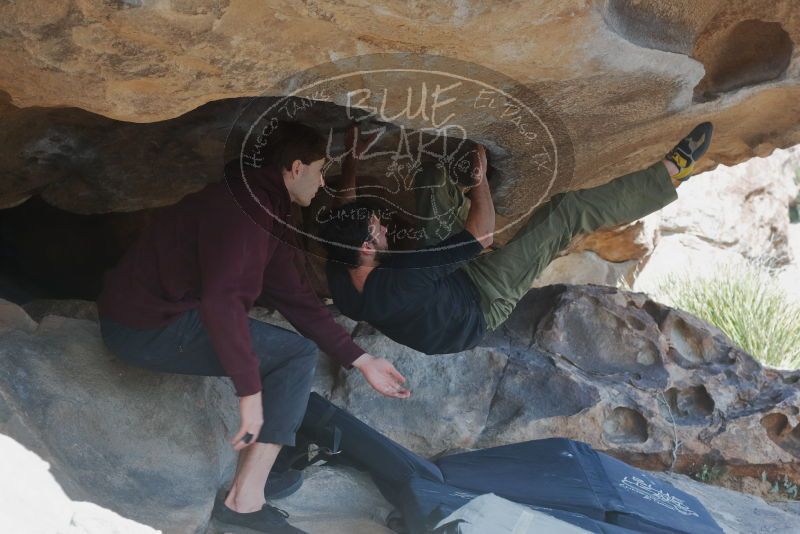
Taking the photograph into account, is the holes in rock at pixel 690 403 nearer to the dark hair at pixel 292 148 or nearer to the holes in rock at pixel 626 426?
the holes in rock at pixel 626 426

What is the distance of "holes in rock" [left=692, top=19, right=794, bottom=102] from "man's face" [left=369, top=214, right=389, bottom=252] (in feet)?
4.95

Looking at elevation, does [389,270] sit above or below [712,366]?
above

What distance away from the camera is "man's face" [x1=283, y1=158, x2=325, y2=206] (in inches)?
121

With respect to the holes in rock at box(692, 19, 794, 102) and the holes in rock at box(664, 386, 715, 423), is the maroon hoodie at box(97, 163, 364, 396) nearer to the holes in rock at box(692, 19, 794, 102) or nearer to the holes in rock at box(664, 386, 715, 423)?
the holes in rock at box(692, 19, 794, 102)

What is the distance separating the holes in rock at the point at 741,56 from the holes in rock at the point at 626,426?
61.1 inches

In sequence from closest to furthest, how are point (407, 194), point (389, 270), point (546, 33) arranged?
point (546, 33), point (389, 270), point (407, 194)

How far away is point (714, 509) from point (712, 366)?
34.6 inches

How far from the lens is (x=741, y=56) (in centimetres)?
396

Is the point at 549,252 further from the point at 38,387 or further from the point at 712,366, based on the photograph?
the point at 38,387

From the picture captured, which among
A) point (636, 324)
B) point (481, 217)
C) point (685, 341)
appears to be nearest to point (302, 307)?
point (481, 217)

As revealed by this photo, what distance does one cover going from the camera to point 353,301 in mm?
3814

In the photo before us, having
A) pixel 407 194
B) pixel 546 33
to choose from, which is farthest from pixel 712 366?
pixel 546 33

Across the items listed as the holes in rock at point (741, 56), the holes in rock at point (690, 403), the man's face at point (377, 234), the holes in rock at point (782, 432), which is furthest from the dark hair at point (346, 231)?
the holes in rock at point (782, 432)

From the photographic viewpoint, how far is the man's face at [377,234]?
12.3 feet
